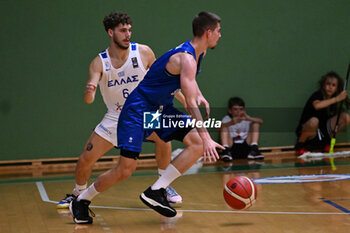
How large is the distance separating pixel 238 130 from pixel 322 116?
1683mm

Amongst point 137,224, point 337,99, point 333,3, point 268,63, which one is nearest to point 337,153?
point 337,99

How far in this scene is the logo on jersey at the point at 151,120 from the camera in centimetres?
533

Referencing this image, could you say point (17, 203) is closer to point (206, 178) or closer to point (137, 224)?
point (137, 224)

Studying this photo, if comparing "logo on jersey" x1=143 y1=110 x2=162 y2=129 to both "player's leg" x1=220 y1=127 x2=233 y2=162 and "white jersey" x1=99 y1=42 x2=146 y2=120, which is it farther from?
"player's leg" x1=220 y1=127 x2=233 y2=162

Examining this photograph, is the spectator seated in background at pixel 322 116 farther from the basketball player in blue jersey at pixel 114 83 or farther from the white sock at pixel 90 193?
the white sock at pixel 90 193

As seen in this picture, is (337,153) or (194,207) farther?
(337,153)

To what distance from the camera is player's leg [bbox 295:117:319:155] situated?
10742 millimetres

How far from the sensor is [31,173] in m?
9.52

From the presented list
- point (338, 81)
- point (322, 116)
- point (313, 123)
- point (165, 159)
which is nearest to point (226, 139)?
point (313, 123)

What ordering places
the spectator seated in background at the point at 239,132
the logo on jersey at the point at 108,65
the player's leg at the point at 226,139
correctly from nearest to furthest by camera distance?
the logo on jersey at the point at 108,65
the player's leg at the point at 226,139
the spectator seated in background at the point at 239,132

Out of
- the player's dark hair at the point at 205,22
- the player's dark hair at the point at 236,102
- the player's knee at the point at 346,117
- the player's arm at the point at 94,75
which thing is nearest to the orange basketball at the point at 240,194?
the player's dark hair at the point at 205,22

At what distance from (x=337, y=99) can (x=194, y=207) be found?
18.0ft

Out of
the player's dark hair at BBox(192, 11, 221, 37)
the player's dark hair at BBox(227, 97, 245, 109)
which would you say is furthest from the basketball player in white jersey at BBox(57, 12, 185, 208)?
the player's dark hair at BBox(227, 97, 245, 109)

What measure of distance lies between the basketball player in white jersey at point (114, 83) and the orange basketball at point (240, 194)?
104 centimetres
